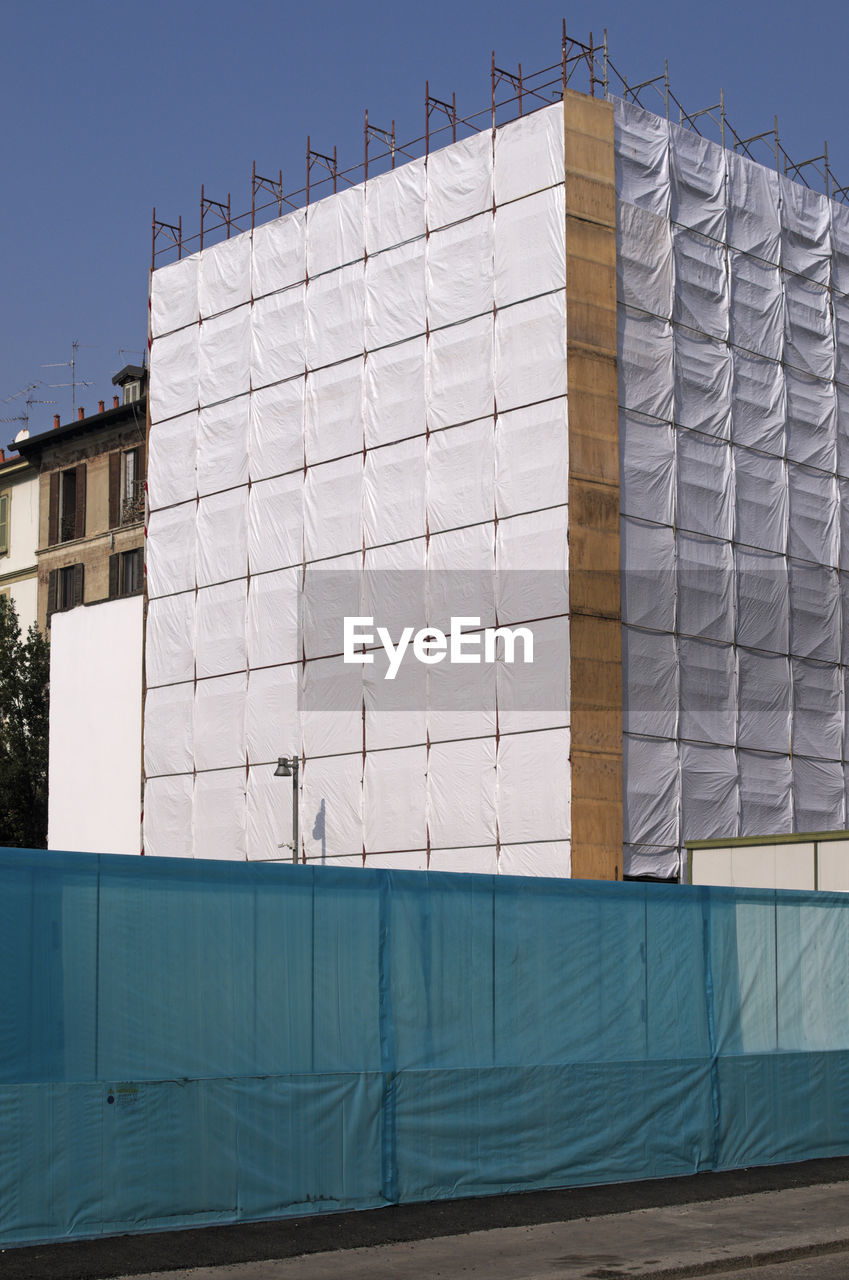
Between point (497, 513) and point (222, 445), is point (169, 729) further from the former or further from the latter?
point (497, 513)

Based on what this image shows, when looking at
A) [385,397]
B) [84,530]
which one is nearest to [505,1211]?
[385,397]

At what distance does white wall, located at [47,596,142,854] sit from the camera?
39188mm

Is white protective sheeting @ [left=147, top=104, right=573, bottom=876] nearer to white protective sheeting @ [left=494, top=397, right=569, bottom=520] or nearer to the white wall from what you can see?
white protective sheeting @ [left=494, top=397, right=569, bottom=520]

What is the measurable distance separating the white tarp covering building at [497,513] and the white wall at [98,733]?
1.69 meters

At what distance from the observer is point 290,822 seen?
3438 cm

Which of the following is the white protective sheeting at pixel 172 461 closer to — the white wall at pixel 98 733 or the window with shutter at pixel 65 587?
the white wall at pixel 98 733

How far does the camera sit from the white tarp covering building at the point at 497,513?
3108 cm

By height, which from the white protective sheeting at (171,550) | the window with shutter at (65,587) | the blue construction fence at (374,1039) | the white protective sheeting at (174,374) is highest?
the white protective sheeting at (174,374)

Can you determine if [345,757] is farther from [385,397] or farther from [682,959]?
[682,959]

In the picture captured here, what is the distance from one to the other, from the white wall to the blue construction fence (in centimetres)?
2359

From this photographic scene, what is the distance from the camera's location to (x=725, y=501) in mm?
33188

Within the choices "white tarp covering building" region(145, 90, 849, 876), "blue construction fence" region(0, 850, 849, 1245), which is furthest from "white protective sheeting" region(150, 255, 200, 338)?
"blue construction fence" region(0, 850, 849, 1245)

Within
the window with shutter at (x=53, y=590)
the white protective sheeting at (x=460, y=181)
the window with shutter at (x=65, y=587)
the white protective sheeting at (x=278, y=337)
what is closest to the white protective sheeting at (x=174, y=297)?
the white protective sheeting at (x=278, y=337)

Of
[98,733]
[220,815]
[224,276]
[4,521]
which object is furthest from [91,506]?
[220,815]
